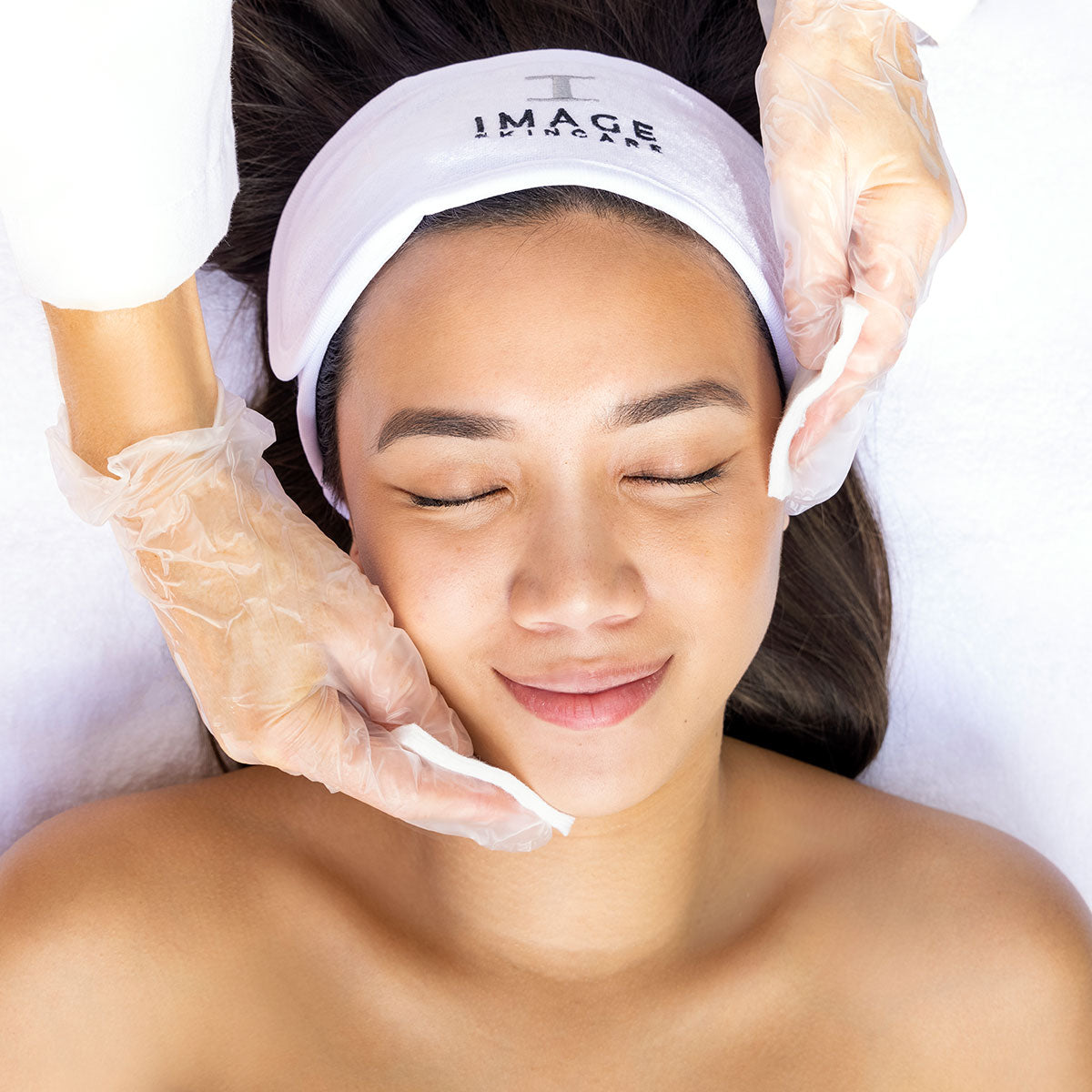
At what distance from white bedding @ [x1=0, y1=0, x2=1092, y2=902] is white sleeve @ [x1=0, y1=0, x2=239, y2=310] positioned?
0.69 metres

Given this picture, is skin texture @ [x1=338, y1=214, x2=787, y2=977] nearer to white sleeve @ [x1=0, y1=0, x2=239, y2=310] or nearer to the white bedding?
white sleeve @ [x1=0, y1=0, x2=239, y2=310]

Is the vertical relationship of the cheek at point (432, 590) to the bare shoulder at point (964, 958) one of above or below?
above

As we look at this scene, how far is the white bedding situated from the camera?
72.7 inches

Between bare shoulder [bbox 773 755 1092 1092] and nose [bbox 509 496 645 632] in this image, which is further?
bare shoulder [bbox 773 755 1092 1092]

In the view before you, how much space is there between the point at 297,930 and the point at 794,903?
0.65 meters

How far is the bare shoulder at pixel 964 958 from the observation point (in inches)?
66.0

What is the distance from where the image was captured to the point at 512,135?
1415mm

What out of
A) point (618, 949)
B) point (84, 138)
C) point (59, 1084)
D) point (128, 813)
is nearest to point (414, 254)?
point (84, 138)

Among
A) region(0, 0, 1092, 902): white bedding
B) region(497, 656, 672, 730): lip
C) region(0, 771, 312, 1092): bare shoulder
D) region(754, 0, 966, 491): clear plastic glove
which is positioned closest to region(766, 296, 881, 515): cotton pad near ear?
region(754, 0, 966, 491): clear plastic glove

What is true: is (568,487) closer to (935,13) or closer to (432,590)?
(432,590)

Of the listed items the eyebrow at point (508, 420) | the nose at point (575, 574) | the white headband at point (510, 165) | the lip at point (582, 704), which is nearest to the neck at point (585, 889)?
the lip at point (582, 704)

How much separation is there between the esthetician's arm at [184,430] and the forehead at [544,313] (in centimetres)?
20

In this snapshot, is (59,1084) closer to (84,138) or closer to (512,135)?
(84,138)

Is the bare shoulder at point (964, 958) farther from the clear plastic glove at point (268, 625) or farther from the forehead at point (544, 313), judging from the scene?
the forehead at point (544, 313)
